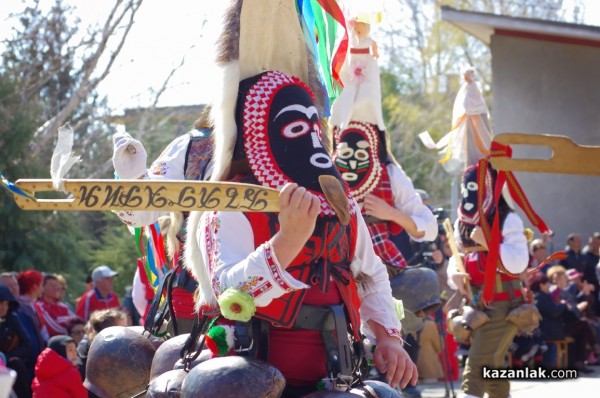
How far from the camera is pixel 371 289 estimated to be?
11.1ft

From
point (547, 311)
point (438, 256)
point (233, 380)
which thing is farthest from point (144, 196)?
point (547, 311)

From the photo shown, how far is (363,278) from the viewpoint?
3.36 meters

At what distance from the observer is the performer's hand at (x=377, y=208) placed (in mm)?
5988

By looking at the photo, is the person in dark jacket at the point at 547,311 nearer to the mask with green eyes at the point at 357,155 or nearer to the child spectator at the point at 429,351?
the child spectator at the point at 429,351

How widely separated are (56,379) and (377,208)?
2.11 meters

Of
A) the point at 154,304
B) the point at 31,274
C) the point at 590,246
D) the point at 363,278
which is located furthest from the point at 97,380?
the point at 590,246

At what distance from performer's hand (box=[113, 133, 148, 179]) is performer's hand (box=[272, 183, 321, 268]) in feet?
4.69

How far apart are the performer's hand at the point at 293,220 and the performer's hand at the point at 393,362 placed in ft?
1.85

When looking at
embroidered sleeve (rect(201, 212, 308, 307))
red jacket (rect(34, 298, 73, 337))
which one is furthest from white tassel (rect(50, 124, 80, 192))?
red jacket (rect(34, 298, 73, 337))

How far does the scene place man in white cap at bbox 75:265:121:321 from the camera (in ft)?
31.9

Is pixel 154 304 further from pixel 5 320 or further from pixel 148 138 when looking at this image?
pixel 148 138

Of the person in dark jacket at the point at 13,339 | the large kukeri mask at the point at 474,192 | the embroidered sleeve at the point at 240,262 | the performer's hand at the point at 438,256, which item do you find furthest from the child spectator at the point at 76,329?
the embroidered sleeve at the point at 240,262

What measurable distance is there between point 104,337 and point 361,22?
8.67 feet

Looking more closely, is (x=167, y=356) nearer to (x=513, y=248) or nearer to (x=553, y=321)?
(x=513, y=248)
